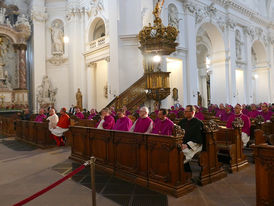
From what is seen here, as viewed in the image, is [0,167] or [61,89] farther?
[61,89]

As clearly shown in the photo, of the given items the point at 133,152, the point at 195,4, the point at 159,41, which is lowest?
the point at 133,152

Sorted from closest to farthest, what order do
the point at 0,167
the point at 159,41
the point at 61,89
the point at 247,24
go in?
the point at 0,167 < the point at 159,41 < the point at 61,89 < the point at 247,24

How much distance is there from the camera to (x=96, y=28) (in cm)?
1870

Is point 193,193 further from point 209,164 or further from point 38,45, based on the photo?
point 38,45

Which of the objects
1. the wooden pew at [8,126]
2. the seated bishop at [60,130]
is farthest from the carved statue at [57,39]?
the seated bishop at [60,130]

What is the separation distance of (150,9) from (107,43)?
355 cm

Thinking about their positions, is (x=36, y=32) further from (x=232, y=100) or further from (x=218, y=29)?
(x=232, y=100)

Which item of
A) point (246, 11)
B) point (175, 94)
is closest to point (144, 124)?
point (175, 94)

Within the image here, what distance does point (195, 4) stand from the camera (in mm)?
16906

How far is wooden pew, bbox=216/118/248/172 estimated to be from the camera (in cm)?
516

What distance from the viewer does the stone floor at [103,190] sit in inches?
145

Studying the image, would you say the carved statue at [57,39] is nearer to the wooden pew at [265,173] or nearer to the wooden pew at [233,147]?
the wooden pew at [233,147]

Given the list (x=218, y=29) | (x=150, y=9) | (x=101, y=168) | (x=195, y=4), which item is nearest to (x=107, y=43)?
(x=150, y=9)

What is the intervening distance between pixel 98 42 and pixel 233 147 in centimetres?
1362
